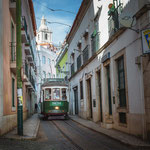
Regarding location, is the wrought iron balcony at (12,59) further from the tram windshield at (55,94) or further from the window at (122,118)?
the tram windshield at (55,94)

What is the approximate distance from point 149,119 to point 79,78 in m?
14.1

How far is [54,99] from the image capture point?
2034 centimetres

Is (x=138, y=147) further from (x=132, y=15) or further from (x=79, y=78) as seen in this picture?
(x=79, y=78)

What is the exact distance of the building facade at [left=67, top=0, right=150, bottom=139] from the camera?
8.74m

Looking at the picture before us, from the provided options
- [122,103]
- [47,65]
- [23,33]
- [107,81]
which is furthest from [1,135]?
[47,65]

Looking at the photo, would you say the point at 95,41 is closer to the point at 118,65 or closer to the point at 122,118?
the point at 118,65

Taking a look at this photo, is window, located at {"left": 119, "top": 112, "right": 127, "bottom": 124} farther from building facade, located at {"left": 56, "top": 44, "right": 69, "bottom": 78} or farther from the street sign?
building facade, located at {"left": 56, "top": 44, "right": 69, "bottom": 78}

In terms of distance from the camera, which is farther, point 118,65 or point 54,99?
point 54,99

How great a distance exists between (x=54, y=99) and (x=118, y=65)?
9.42 m

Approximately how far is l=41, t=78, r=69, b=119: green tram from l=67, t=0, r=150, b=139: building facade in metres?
2.00

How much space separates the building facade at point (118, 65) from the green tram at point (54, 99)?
2003 mm

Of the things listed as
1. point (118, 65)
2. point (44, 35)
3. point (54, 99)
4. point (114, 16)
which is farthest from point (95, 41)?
point (44, 35)

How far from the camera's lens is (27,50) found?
71.2 feet

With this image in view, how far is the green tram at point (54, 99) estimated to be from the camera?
20.0m
